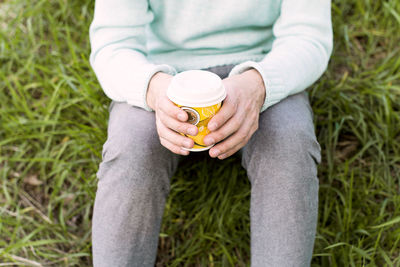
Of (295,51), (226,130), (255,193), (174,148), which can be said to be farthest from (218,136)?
(295,51)

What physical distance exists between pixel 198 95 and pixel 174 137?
0.16m

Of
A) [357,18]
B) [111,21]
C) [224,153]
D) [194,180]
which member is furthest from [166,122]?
[357,18]

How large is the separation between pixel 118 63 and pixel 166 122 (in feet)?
1.04

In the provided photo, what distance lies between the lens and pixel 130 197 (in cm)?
112

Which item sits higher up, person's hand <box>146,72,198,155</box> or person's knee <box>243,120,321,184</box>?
person's hand <box>146,72,198,155</box>

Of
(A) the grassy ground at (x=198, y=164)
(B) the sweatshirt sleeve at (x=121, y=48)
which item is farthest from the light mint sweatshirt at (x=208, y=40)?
(A) the grassy ground at (x=198, y=164)

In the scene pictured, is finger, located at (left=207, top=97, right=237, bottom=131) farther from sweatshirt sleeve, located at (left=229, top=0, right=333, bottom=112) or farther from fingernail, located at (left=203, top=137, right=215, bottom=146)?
sweatshirt sleeve, located at (left=229, top=0, right=333, bottom=112)

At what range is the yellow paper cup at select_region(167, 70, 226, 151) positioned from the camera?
3.14 feet

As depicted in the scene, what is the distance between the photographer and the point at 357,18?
2180 millimetres

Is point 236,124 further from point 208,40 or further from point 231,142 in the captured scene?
point 208,40

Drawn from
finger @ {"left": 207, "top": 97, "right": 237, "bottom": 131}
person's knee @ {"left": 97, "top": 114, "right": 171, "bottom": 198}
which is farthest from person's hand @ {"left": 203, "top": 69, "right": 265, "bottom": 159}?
person's knee @ {"left": 97, "top": 114, "right": 171, "bottom": 198}

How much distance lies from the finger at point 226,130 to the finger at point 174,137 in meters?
0.05

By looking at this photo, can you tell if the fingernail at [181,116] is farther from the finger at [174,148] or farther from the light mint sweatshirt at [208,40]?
the light mint sweatshirt at [208,40]

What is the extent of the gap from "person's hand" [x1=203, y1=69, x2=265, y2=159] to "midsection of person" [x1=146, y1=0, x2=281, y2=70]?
0.27 m
